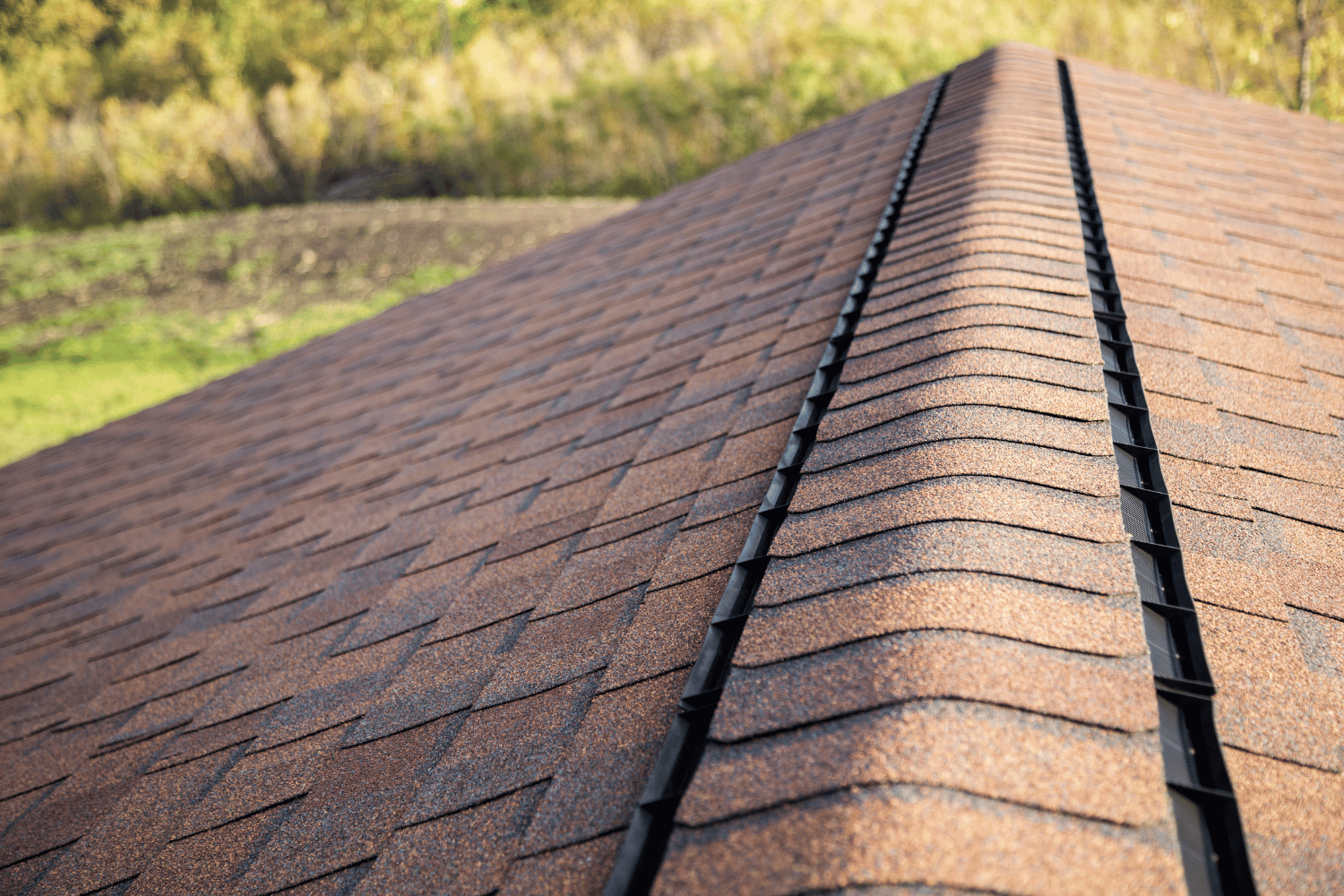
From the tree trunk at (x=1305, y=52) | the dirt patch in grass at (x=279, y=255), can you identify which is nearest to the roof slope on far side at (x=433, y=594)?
the tree trunk at (x=1305, y=52)

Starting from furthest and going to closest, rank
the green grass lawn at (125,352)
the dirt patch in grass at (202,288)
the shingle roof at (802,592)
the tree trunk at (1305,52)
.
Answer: the dirt patch in grass at (202,288) < the green grass lawn at (125,352) < the tree trunk at (1305,52) < the shingle roof at (802,592)

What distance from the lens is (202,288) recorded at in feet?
58.1

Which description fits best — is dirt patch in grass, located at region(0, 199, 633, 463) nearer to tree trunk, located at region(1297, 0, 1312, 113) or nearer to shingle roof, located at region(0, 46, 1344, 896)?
shingle roof, located at region(0, 46, 1344, 896)

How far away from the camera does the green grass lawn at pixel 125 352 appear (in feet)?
45.8

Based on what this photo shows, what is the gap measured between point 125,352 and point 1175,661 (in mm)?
18818

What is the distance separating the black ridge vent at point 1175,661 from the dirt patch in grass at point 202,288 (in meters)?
15.8

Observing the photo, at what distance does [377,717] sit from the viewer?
184cm

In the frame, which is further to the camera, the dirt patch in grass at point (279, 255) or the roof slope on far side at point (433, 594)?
the dirt patch in grass at point (279, 255)

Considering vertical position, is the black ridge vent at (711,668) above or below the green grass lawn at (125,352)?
above

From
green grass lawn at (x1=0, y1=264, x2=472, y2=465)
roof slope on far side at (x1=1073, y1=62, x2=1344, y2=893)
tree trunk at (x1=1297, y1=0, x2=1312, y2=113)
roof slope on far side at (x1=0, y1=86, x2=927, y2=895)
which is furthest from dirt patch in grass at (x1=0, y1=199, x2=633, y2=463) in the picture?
roof slope on far side at (x1=1073, y1=62, x2=1344, y2=893)

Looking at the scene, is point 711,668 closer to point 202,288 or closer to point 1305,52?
point 1305,52

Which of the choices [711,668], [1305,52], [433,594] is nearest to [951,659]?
[711,668]

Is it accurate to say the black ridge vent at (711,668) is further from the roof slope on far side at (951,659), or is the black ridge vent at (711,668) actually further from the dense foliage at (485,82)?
the dense foliage at (485,82)

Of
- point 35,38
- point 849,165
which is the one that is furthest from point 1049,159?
point 35,38
